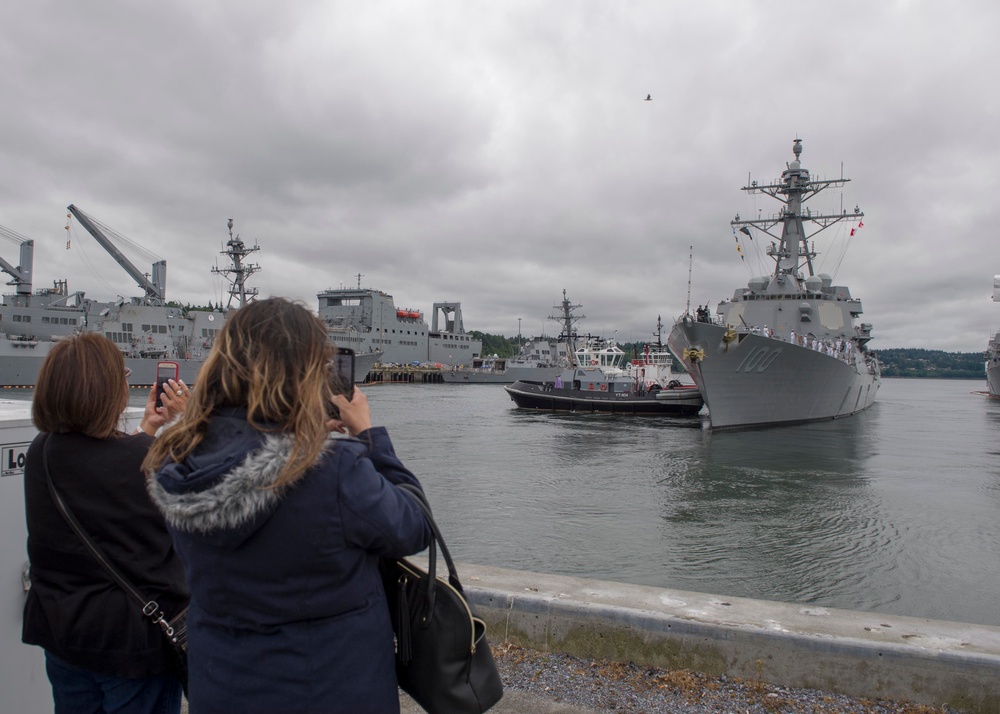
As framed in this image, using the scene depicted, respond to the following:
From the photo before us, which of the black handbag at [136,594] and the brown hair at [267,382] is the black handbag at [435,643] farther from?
the black handbag at [136,594]

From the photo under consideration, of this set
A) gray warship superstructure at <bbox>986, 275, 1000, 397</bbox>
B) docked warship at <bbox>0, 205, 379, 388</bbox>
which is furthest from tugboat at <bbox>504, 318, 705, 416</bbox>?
gray warship superstructure at <bbox>986, 275, 1000, 397</bbox>

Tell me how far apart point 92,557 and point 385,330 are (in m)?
74.3

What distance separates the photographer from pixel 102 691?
1714 mm

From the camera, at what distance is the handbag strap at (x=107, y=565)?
1625 millimetres

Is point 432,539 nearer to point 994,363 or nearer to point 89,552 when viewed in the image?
point 89,552

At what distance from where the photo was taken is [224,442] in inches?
53.0

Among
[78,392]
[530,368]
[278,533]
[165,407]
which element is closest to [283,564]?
[278,533]

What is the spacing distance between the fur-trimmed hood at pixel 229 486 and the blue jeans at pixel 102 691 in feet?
2.23

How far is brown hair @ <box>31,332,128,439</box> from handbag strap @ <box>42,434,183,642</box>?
3.2 inches

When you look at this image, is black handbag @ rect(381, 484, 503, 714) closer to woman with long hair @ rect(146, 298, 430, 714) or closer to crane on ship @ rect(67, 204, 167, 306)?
woman with long hair @ rect(146, 298, 430, 714)

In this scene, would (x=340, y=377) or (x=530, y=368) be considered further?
(x=530, y=368)

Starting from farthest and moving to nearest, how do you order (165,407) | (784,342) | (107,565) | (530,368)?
(530,368)
(784,342)
(165,407)
(107,565)

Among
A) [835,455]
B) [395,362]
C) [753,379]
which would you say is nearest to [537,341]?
[395,362]

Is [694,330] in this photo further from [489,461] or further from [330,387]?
[330,387]
